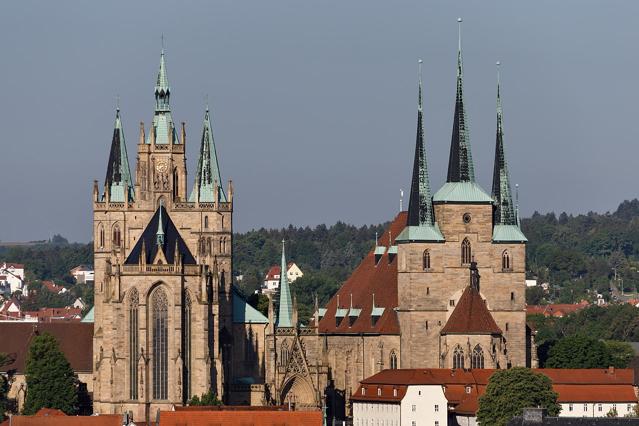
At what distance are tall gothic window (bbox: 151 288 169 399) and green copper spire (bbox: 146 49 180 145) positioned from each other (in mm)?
20237

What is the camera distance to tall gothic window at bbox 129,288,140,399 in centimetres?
12812

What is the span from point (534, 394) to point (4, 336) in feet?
120

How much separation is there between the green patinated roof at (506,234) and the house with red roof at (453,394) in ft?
24.1

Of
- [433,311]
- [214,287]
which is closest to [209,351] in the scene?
[214,287]

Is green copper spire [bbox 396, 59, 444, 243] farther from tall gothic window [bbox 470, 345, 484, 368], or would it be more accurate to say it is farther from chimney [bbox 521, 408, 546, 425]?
chimney [bbox 521, 408, 546, 425]

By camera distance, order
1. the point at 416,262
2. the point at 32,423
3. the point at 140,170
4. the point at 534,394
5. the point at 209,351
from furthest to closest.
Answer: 1. the point at 140,170
2. the point at 416,262
3. the point at 209,351
4. the point at 534,394
5. the point at 32,423

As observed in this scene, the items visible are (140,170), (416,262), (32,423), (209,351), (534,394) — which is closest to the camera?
(32,423)

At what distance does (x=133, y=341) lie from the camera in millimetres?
128875

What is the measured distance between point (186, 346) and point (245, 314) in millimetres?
13909

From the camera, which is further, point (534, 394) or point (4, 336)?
point (4, 336)

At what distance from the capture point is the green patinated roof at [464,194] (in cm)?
13825

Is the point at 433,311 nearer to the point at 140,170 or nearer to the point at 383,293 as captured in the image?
the point at 383,293

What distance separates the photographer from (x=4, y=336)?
476ft

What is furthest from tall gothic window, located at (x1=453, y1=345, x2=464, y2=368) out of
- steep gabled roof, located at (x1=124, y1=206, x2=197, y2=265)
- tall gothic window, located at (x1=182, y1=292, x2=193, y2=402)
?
steep gabled roof, located at (x1=124, y1=206, x2=197, y2=265)
